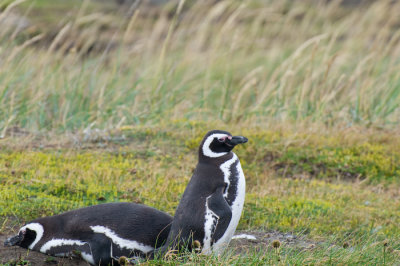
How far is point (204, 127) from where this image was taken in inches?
310

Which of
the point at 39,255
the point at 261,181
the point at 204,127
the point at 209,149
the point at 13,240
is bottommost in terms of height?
the point at 261,181

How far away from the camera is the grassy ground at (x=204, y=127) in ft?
19.1

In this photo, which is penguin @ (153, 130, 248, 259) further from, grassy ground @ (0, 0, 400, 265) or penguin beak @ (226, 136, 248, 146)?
grassy ground @ (0, 0, 400, 265)

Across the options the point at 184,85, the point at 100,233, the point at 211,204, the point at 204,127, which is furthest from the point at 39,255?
the point at 184,85

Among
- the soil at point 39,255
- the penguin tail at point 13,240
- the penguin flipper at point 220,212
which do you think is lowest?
the soil at point 39,255

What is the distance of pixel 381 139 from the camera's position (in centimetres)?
796

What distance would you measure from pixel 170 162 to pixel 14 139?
186 cm

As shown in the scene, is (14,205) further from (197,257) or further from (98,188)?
(197,257)

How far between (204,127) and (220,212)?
12.4ft

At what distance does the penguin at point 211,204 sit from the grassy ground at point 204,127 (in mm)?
1170

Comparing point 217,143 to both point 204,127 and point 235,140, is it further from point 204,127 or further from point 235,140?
point 204,127

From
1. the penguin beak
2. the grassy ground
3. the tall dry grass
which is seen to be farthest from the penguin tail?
the tall dry grass

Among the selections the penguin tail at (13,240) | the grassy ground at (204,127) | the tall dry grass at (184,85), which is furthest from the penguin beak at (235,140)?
the tall dry grass at (184,85)

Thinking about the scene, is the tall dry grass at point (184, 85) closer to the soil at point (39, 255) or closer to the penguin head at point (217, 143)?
the soil at point (39, 255)
